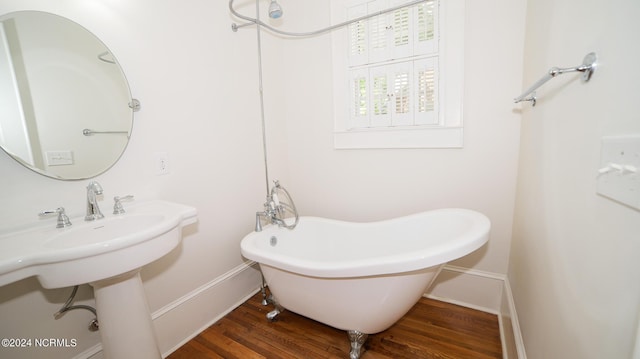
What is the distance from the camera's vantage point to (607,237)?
1.64 feet

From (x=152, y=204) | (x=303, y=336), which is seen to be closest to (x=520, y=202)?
(x=303, y=336)

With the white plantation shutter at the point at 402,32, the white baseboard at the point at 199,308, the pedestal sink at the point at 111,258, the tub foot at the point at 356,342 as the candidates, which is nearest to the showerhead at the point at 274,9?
the white plantation shutter at the point at 402,32

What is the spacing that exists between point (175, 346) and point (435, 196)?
1847mm

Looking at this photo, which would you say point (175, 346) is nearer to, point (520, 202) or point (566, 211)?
point (566, 211)

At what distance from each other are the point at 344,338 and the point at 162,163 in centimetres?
143

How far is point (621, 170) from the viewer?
44cm

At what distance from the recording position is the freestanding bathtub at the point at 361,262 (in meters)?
1.00

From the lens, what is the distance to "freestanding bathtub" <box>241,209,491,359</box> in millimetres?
998

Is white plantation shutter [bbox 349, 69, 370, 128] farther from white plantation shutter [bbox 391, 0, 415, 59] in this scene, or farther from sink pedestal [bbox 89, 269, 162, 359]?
sink pedestal [bbox 89, 269, 162, 359]

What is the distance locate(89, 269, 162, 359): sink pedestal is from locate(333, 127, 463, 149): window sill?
4.81 feet

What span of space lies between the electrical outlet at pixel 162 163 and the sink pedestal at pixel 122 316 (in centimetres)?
54

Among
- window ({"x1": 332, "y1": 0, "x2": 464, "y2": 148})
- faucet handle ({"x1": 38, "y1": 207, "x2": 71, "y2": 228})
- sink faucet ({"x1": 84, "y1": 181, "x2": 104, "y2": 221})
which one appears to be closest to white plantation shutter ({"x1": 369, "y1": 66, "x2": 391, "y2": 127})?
window ({"x1": 332, "y1": 0, "x2": 464, "y2": 148})

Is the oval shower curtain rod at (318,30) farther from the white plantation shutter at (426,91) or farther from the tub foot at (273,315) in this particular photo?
the tub foot at (273,315)

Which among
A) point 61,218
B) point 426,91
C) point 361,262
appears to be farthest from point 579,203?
point 61,218
